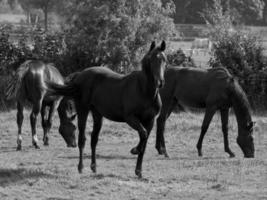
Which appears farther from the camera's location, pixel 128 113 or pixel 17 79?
pixel 17 79

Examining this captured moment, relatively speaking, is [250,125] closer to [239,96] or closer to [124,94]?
[239,96]

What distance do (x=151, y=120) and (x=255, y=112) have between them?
10.8m

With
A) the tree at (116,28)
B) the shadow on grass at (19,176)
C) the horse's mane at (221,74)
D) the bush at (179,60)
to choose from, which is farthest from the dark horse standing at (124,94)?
the bush at (179,60)

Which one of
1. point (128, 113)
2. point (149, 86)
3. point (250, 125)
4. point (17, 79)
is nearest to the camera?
point (149, 86)

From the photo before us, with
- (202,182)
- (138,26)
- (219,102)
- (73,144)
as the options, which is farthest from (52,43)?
(202,182)

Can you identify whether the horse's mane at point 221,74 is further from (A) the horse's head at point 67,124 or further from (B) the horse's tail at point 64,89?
(B) the horse's tail at point 64,89

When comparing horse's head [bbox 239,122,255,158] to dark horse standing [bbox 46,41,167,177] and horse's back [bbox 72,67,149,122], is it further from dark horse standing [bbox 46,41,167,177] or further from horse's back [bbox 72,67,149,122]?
horse's back [bbox 72,67,149,122]

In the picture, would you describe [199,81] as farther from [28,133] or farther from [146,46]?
[146,46]

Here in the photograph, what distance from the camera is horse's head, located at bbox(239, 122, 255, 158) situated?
518 inches

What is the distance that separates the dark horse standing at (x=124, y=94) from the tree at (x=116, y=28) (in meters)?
9.07

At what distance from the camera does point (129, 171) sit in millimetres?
11008

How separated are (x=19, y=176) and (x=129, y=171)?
1946 millimetres

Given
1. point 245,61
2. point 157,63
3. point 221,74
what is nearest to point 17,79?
point 221,74

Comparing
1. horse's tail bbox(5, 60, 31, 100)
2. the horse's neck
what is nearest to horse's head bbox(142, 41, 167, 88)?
the horse's neck
